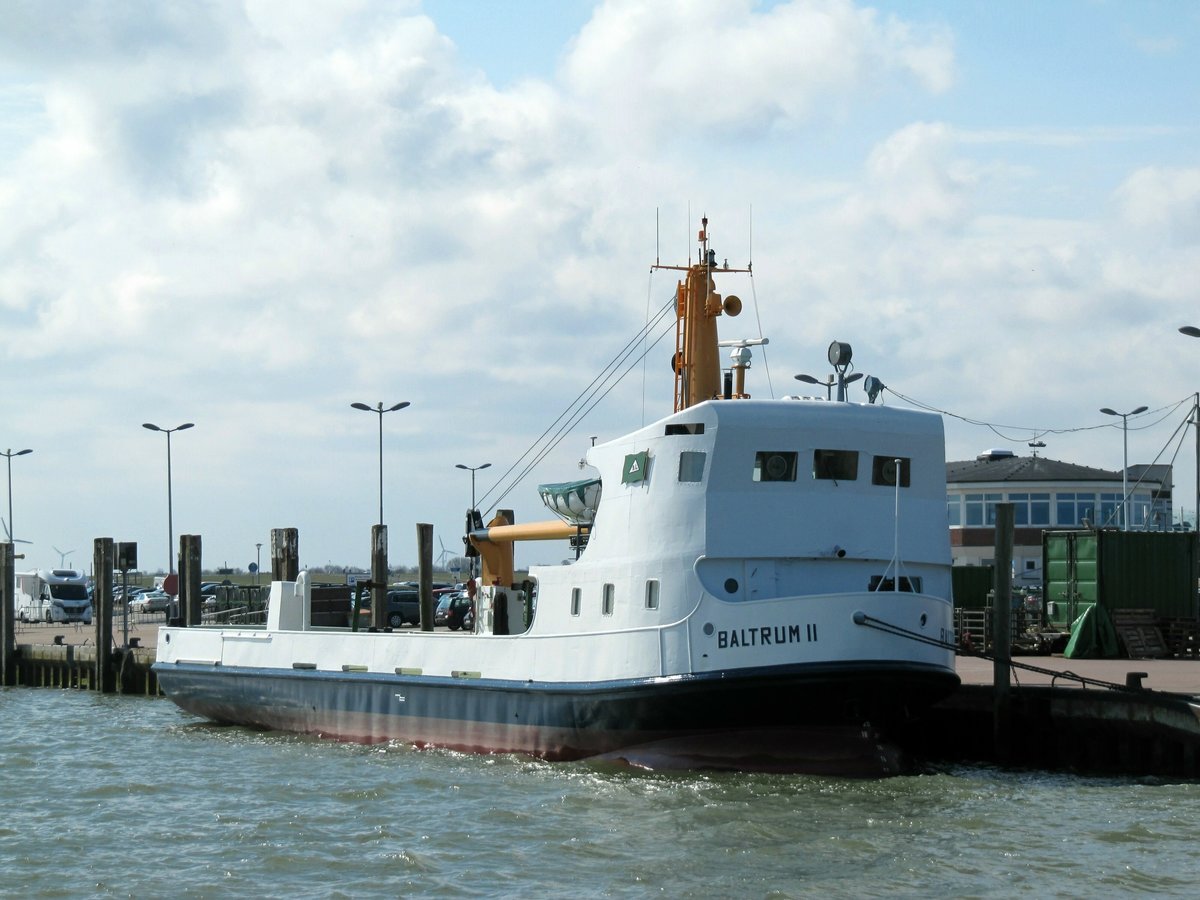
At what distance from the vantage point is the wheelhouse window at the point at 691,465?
19.6m

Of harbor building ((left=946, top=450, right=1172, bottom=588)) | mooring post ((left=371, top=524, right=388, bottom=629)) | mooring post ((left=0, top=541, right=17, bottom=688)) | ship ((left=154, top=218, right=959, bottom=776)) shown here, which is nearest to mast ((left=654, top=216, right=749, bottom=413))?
ship ((left=154, top=218, right=959, bottom=776))

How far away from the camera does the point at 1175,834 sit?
16250 mm

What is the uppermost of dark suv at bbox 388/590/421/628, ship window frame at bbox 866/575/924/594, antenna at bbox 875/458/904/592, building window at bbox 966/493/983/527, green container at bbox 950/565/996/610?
building window at bbox 966/493/983/527

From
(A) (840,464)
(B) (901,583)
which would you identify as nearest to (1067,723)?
(B) (901,583)

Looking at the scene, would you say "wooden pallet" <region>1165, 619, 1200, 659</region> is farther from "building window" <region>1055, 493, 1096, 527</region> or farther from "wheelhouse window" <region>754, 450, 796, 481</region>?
"building window" <region>1055, 493, 1096, 527</region>

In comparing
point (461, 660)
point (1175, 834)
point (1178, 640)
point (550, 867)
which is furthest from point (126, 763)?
point (1178, 640)

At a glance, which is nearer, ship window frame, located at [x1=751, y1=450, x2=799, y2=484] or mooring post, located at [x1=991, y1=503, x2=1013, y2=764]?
ship window frame, located at [x1=751, y1=450, x2=799, y2=484]

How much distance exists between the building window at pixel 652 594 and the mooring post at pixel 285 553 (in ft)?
47.9

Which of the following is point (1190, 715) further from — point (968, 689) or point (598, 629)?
point (598, 629)

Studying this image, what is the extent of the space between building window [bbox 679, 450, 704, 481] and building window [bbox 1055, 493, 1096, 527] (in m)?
38.8

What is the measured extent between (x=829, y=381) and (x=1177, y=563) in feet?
42.2

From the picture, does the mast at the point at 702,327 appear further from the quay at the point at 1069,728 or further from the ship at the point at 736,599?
the quay at the point at 1069,728

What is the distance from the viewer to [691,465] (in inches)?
774

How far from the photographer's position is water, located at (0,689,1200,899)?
14648mm
